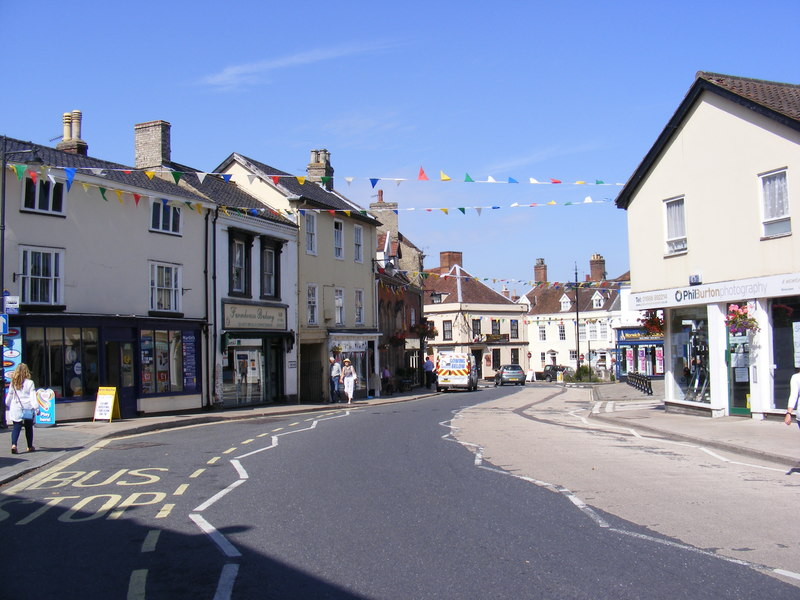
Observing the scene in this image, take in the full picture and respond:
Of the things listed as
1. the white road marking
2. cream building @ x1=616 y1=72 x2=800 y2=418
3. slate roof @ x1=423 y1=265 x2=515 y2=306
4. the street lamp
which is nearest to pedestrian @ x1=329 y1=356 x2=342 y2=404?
cream building @ x1=616 y1=72 x2=800 y2=418

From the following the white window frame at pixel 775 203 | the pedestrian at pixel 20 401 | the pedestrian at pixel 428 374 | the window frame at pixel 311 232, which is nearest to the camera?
the pedestrian at pixel 20 401

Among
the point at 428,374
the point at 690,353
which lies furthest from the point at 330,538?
the point at 428,374

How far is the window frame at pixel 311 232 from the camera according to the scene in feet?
115

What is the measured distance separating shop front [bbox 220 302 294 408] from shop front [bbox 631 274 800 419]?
1486 cm

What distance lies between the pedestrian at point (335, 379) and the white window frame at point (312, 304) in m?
1.93

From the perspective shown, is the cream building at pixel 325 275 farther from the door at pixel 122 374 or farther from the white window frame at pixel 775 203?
the white window frame at pixel 775 203

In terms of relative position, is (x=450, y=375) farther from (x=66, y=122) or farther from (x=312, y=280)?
(x=66, y=122)

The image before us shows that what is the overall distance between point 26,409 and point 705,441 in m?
13.0

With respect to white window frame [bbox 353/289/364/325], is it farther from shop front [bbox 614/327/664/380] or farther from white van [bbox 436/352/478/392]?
shop front [bbox 614/327/664/380]

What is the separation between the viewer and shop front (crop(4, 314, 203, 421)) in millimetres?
21555

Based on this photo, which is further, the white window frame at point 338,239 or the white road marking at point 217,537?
the white window frame at point 338,239

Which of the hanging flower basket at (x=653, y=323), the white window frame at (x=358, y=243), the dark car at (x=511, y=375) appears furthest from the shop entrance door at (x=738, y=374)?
the dark car at (x=511, y=375)

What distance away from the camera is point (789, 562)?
661 cm

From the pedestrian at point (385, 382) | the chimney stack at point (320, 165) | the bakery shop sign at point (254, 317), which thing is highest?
the chimney stack at point (320, 165)
